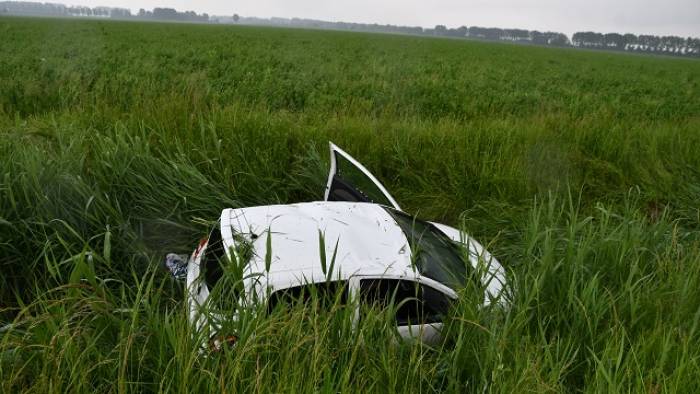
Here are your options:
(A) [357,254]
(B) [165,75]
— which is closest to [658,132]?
(A) [357,254]

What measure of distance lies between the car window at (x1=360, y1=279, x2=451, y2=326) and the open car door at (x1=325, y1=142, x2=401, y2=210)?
1.34 metres

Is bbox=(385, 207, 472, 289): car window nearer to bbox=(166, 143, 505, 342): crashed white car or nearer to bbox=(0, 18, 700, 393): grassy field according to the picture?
bbox=(166, 143, 505, 342): crashed white car

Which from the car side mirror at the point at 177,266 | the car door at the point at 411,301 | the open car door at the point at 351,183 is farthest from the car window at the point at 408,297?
the car side mirror at the point at 177,266

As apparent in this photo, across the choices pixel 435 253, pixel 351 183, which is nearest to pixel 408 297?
pixel 435 253

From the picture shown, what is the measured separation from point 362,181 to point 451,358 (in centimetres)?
247

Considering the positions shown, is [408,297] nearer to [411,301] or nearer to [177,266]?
[411,301]

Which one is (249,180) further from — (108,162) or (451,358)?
(451,358)

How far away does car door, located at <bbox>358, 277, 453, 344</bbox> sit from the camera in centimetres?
322

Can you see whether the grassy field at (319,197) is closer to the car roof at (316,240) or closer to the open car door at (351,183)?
the car roof at (316,240)

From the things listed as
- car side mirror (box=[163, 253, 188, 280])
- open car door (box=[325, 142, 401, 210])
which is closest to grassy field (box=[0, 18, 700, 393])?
car side mirror (box=[163, 253, 188, 280])

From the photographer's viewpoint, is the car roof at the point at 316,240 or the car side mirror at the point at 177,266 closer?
→ the car roof at the point at 316,240

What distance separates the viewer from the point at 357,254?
3365 millimetres

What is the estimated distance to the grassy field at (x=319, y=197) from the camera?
2.45 metres

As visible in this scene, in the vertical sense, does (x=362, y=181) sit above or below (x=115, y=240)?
above
